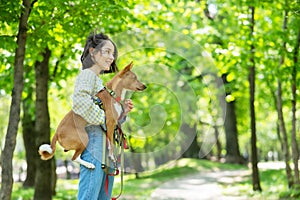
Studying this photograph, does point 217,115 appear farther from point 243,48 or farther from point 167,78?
point 243,48

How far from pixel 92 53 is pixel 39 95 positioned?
6.04 meters

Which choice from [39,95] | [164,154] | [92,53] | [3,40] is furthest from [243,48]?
[92,53]

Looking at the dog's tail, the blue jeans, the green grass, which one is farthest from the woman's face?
the green grass

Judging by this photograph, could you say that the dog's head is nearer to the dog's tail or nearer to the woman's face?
the woman's face

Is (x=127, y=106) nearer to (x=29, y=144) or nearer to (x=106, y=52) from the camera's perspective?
(x=106, y=52)

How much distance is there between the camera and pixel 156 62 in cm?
559

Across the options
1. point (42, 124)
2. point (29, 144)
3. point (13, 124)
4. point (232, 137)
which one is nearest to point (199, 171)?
point (232, 137)

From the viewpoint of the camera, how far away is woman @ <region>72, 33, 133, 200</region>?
325cm

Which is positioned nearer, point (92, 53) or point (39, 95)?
point (92, 53)

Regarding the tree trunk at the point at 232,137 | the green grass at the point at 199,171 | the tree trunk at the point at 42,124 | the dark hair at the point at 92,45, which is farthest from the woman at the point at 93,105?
the tree trunk at the point at 232,137

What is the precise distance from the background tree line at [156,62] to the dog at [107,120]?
23 cm

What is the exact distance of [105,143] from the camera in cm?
339

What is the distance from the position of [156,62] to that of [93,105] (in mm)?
2445

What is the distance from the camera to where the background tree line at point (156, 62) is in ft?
14.1
